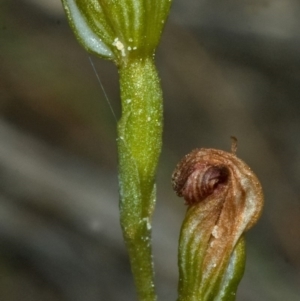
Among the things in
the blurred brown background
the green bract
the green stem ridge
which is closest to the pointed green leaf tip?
the green bract

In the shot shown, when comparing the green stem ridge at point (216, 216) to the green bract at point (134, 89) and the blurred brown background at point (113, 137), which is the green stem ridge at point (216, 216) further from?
the blurred brown background at point (113, 137)

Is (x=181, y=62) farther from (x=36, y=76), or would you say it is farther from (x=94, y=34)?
(x=94, y=34)

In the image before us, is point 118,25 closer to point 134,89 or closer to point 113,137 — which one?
point 134,89

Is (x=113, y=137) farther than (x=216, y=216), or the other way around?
(x=113, y=137)

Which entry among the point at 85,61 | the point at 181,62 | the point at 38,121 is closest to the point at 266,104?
the point at 181,62

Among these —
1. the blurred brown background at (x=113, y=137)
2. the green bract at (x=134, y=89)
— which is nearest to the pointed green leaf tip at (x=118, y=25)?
the green bract at (x=134, y=89)

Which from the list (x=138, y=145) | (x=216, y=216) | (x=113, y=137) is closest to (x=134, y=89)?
(x=138, y=145)

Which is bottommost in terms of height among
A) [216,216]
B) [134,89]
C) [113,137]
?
[216,216]
